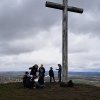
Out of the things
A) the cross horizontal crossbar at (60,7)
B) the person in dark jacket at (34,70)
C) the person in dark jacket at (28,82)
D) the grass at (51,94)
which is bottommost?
the grass at (51,94)

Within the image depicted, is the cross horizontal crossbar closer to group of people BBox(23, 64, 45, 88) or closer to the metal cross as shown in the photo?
the metal cross

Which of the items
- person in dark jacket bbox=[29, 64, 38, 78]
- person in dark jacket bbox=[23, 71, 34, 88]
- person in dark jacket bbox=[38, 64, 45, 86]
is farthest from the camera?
person in dark jacket bbox=[29, 64, 38, 78]

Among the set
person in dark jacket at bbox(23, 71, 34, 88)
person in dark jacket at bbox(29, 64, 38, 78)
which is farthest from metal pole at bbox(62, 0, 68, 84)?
person in dark jacket at bbox(23, 71, 34, 88)

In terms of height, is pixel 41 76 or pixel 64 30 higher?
pixel 64 30

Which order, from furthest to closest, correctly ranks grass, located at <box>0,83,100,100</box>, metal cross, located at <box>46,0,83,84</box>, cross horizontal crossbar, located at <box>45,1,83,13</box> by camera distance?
metal cross, located at <box>46,0,83,84</box> → cross horizontal crossbar, located at <box>45,1,83,13</box> → grass, located at <box>0,83,100,100</box>

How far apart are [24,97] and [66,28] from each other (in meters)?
8.60

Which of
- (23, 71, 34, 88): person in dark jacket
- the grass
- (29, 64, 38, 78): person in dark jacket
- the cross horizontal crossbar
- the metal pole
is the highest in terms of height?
the cross horizontal crossbar

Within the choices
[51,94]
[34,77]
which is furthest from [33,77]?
[51,94]

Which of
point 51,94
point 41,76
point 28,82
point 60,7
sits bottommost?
point 51,94

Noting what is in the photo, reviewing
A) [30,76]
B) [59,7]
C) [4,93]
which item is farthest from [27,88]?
[59,7]

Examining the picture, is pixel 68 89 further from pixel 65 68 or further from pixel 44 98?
pixel 44 98

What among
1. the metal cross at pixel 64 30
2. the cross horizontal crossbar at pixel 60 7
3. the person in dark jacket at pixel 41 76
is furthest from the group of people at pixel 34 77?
the cross horizontal crossbar at pixel 60 7

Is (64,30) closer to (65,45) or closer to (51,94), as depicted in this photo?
(65,45)

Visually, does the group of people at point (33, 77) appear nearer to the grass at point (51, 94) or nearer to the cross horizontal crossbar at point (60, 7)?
the grass at point (51, 94)
